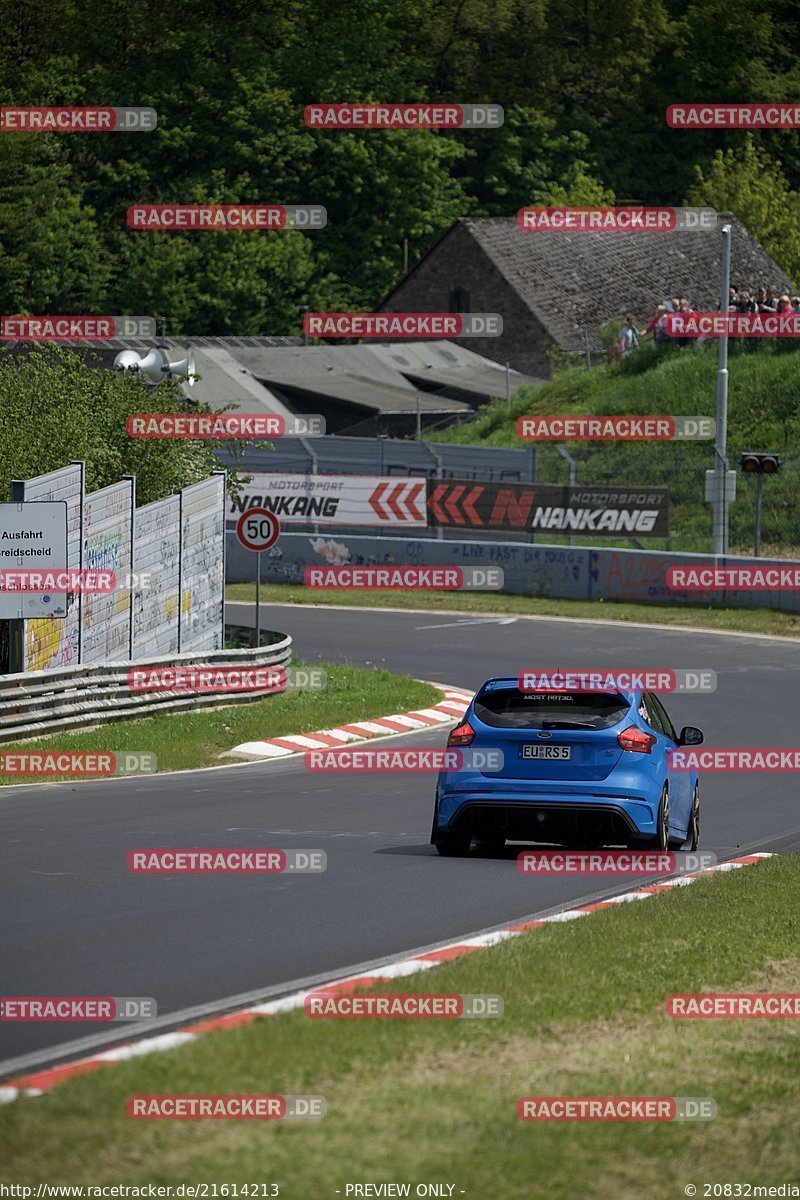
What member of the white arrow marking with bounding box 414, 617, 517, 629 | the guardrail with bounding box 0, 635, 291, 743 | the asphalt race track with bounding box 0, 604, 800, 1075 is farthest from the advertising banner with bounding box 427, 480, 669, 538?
the guardrail with bounding box 0, 635, 291, 743

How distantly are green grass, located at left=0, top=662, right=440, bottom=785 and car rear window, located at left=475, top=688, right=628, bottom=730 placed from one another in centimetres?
648

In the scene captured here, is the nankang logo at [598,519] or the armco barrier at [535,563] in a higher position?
the nankang logo at [598,519]

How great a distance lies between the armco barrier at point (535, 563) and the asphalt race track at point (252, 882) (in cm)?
1151

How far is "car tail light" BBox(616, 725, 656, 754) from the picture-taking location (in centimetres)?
1448

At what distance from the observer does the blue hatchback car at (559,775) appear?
1444 cm

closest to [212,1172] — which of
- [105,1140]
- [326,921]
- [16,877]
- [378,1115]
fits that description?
[105,1140]

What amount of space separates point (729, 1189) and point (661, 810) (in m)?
8.43

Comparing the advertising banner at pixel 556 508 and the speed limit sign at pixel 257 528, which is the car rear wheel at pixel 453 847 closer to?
the speed limit sign at pixel 257 528

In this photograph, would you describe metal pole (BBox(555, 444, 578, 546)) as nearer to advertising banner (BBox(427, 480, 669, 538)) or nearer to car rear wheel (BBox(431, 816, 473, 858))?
advertising banner (BBox(427, 480, 669, 538))

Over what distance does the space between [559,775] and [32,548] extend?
9.31 meters

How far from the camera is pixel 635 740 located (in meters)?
14.5

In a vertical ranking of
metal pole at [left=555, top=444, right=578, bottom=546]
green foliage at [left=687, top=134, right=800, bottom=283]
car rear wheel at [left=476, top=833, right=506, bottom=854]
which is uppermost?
green foliage at [left=687, top=134, right=800, bottom=283]

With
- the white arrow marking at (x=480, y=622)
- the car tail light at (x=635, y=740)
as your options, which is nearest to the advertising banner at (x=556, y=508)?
the white arrow marking at (x=480, y=622)

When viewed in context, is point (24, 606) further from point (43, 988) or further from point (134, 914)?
point (43, 988)
